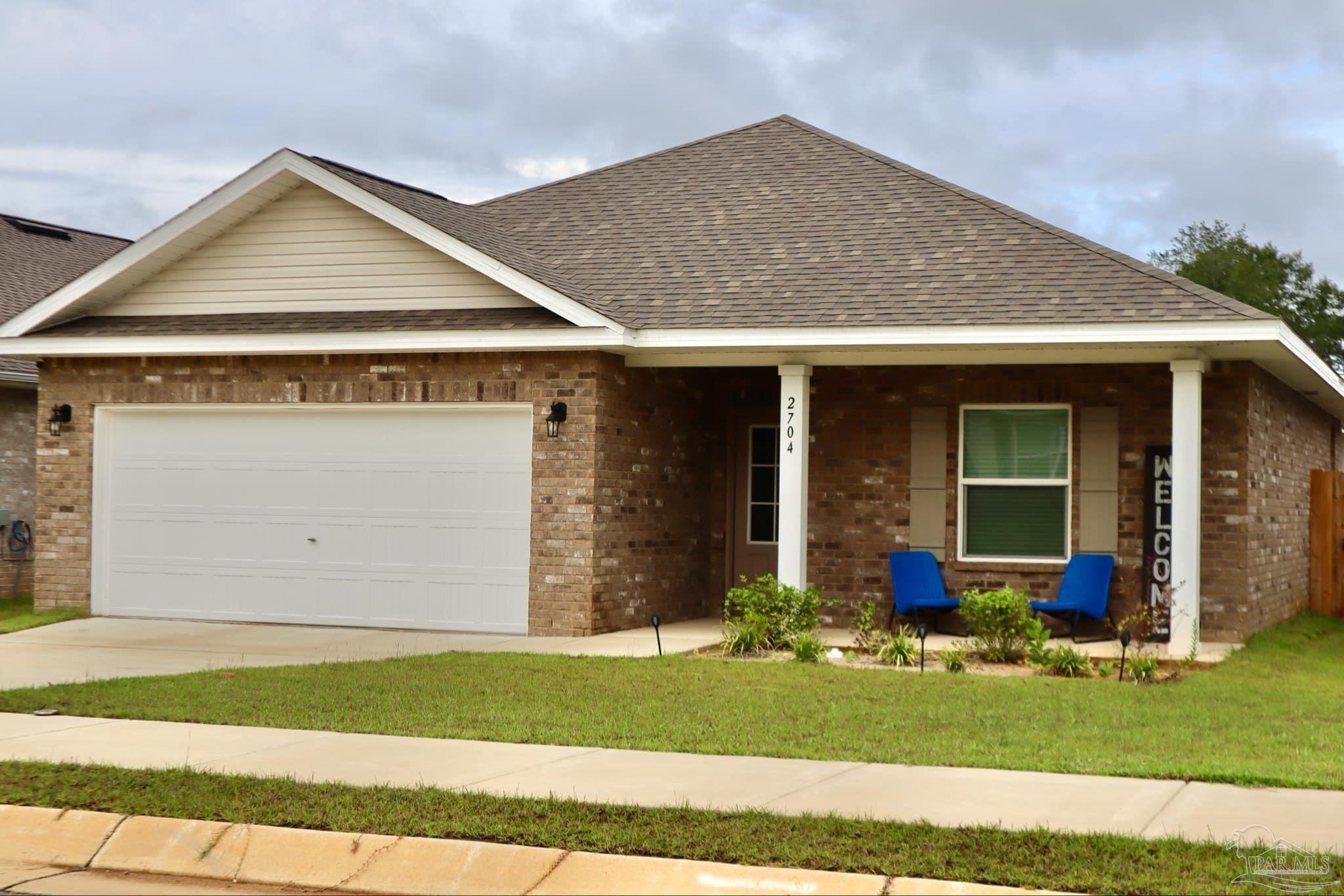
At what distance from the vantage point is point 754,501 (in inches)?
703

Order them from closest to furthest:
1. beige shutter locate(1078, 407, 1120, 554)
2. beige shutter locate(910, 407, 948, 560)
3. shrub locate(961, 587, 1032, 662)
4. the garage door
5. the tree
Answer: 1. shrub locate(961, 587, 1032, 662)
2. the garage door
3. beige shutter locate(1078, 407, 1120, 554)
4. beige shutter locate(910, 407, 948, 560)
5. the tree

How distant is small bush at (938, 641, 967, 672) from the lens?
12.7m

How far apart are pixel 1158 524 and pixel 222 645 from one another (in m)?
9.09

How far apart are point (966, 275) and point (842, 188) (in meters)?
3.13

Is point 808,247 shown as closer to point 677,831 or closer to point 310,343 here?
point 310,343

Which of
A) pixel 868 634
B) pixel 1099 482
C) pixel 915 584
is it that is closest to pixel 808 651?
pixel 868 634

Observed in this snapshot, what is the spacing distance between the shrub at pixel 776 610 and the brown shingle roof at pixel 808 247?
2523 millimetres

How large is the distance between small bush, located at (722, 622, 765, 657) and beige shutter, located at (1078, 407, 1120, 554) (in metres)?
3.76

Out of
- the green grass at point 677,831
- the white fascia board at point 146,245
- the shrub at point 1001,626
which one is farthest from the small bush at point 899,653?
the white fascia board at point 146,245

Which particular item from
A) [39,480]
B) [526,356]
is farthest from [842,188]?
[39,480]

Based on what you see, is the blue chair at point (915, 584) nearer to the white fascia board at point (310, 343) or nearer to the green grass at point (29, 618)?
the white fascia board at point (310, 343)

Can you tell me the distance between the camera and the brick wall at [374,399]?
591 inches

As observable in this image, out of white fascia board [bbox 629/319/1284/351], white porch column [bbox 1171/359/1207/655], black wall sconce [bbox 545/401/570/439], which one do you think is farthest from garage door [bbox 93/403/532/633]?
white porch column [bbox 1171/359/1207/655]

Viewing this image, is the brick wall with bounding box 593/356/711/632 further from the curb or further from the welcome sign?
the curb
